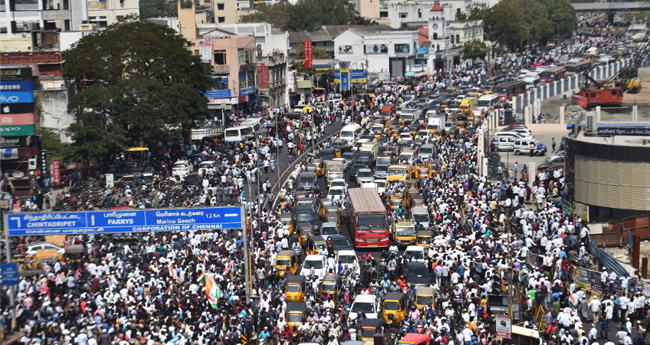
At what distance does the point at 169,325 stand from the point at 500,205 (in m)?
19.1

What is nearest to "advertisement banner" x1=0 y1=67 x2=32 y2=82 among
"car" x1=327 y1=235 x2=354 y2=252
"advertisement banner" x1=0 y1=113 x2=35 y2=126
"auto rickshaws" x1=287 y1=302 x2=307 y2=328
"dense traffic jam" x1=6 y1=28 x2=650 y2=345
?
"advertisement banner" x1=0 y1=113 x2=35 y2=126

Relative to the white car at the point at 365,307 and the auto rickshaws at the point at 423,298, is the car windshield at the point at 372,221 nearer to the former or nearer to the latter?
the auto rickshaws at the point at 423,298

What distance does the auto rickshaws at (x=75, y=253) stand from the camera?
3927cm

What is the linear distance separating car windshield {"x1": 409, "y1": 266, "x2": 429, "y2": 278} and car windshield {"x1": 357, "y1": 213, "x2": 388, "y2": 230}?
204 inches

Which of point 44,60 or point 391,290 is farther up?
point 44,60

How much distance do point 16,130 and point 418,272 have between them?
2527 centimetres

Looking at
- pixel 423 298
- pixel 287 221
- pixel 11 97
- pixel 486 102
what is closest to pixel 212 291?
pixel 423 298

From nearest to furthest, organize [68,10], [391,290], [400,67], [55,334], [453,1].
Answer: [55,334] < [391,290] < [68,10] < [400,67] < [453,1]

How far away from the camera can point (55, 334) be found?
102 feet

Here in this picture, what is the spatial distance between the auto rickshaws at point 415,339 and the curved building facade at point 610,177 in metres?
16.0

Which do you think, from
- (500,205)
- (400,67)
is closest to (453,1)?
(400,67)

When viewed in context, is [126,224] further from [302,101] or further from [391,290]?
[302,101]

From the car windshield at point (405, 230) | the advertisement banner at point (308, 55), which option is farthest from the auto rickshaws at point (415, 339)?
the advertisement banner at point (308, 55)

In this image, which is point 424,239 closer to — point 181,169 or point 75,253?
point 75,253
